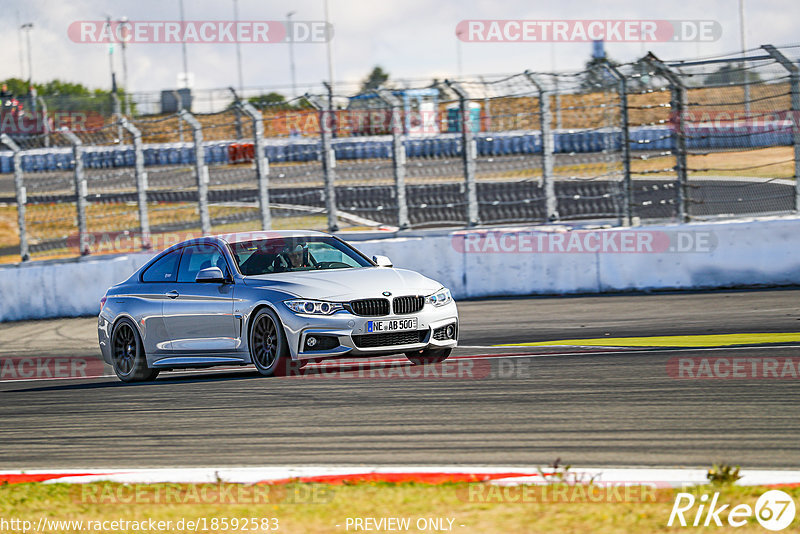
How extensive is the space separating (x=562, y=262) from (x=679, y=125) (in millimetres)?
2358

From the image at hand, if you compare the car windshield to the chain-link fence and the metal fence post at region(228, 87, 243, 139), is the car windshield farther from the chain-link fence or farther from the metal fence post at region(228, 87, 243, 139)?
the metal fence post at region(228, 87, 243, 139)

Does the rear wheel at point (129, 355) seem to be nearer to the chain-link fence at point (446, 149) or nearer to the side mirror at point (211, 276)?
the side mirror at point (211, 276)

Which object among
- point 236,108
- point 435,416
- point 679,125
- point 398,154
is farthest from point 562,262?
point 435,416

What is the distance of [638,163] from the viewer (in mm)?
16172

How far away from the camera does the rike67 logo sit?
473 cm

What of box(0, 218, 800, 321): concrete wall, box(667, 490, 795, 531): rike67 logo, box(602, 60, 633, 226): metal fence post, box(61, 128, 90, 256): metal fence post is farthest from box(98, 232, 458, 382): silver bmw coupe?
box(61, 128, 90, 256): metal fence post

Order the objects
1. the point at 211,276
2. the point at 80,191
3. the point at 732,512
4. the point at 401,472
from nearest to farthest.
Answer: the point at 732,512 → the point at 401,472 → the point at 211,276 → the point at 80,191

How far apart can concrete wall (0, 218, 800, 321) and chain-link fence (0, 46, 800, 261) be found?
463 mm

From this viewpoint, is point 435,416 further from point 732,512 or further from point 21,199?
point 21,199

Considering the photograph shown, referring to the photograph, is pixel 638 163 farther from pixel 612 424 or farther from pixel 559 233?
pixel 612 424

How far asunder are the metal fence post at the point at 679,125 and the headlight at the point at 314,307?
7.88 meters

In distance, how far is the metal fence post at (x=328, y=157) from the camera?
16.9 meters

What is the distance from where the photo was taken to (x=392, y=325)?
9.20 m

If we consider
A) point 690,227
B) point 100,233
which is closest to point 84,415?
point 690,227
